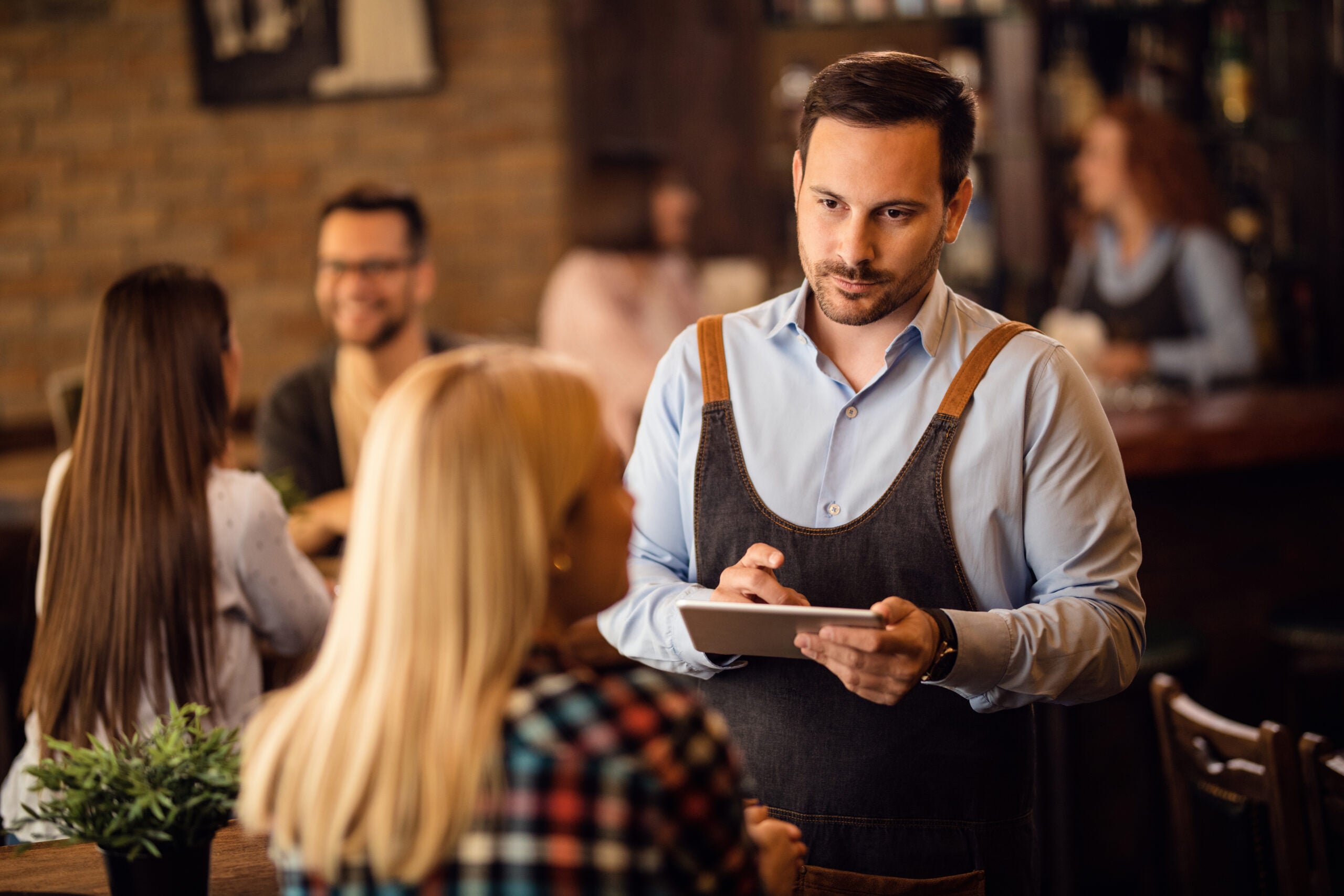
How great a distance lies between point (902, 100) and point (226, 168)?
4107 mm

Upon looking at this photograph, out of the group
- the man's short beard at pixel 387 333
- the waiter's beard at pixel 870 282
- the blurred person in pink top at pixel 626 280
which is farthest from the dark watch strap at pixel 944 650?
the blurred person in pink top at pixel 626 280

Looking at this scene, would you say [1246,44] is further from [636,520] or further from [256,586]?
[256,586]

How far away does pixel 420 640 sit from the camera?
96 centimetres

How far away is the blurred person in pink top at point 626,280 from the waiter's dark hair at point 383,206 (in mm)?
1488

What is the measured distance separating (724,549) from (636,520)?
0.53 feet

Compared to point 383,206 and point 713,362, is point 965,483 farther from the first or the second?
point 383,206

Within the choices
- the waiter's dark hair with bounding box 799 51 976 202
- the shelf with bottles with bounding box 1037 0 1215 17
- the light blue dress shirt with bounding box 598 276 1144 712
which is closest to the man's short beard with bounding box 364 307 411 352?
the light blue dress shirt with bounding box 598 276 1144 712

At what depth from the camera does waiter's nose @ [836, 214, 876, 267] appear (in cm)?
155

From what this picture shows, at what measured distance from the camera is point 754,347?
169cm

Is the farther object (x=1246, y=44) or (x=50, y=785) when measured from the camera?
(x=1246, y=44)

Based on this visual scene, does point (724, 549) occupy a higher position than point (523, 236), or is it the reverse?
point (523, 236)

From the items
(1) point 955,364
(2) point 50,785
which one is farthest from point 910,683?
(2) point 50,785

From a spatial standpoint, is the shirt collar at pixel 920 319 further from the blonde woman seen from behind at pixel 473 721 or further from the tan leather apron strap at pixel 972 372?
the blonde woman seen from behind at pixel 473 721

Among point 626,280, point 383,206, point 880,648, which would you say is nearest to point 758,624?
point 880,648
